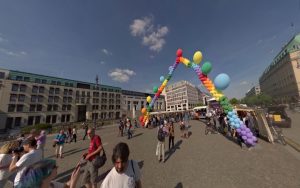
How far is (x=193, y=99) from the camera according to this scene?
105 m

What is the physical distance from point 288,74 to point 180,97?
56552 mm

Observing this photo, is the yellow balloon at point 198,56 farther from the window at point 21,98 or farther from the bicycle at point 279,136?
the window at point 21,98

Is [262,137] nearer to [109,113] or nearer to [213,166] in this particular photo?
[213,166]

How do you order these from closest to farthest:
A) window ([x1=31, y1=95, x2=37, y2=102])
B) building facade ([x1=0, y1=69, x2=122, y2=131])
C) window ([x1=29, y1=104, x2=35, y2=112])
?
1. building facade ([x1=0, y1=69, x2=122, y2=131])
2. window ([x1=29, y1=104, x2=35, y2=112])
3. window ([x1=31, y1=95, x2=37, y2=102])

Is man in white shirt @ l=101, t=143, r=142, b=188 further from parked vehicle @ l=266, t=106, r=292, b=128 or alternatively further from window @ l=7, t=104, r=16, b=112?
window @ l=7, t=104, r=16, b=112

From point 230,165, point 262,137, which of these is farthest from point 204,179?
point 262,137

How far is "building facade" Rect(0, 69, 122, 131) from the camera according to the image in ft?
116

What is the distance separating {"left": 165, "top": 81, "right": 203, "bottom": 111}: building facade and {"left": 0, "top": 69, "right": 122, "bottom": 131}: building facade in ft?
176

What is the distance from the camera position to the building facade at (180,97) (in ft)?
308

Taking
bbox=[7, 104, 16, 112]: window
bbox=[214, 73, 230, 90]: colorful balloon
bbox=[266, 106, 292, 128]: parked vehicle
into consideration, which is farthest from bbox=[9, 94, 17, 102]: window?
bbox=[266, 106, 292, 128]: parked vehicle

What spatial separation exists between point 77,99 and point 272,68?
107 metres

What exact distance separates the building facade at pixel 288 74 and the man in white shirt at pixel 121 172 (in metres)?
75.2

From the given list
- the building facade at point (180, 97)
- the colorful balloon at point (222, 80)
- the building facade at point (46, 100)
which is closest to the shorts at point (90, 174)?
the colorful balloon at point (222, 80)

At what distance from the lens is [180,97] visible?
97.5 m
